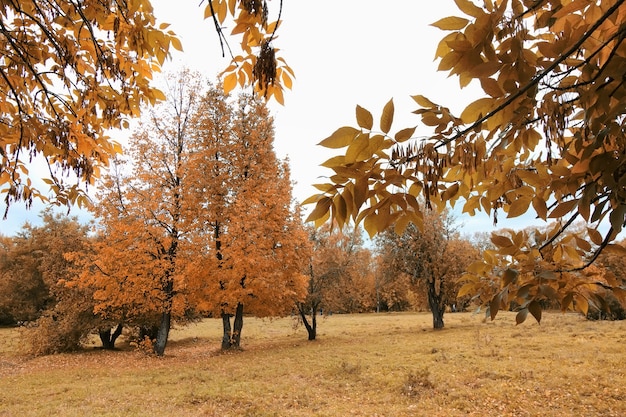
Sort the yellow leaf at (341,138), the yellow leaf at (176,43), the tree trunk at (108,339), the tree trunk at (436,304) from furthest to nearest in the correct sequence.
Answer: the tree trunk at (436,304), the tree trunk at (108,339), the yellow leaf at (176,43), the yellow leaf at (341,138)

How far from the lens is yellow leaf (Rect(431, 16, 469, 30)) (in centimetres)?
107

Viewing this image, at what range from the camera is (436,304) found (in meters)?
22.8

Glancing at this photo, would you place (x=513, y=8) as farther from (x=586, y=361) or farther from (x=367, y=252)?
(x=367, y=252)

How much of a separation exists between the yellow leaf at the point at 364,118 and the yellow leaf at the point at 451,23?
0.39 meters

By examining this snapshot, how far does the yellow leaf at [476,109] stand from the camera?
3.79 feet

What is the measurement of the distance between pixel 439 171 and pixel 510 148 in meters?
0.93

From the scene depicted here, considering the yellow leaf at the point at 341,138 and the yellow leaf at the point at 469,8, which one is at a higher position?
the yellow leaf at the point at 469,8

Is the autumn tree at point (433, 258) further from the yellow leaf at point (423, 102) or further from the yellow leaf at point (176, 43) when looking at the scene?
the yellow leaf at point (423, 102)

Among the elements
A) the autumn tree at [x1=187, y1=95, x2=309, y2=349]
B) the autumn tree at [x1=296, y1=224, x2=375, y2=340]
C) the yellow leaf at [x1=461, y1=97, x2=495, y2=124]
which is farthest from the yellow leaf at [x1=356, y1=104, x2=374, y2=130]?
the autumn tree at [x1=296, y1=224, x2=375, y2=340]

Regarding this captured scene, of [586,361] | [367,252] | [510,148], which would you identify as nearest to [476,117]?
[510,148]

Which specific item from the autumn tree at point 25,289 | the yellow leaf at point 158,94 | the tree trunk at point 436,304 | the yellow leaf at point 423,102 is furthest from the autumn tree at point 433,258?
the autumn tree at point 25,289

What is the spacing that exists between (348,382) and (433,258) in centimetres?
1512

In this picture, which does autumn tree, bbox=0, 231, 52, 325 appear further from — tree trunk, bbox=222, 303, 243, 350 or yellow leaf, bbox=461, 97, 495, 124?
yellow leaf, bbox=461, 97, 495, 124

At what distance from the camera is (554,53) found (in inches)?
46.3
